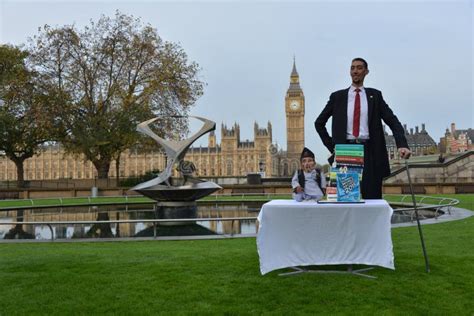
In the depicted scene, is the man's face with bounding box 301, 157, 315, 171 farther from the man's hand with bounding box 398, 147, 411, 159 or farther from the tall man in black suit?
the man's hand with bounding box 398, 147, 411, 159

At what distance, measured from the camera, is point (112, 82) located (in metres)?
31.5

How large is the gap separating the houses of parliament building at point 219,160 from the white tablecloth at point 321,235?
98.8m

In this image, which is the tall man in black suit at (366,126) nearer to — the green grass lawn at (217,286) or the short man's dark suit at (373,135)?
the short man's dark suit at (373,135)

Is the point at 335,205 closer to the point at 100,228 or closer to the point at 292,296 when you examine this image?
the point at 292,296

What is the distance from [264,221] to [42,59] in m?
29.5

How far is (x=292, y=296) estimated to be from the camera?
396 centimetres

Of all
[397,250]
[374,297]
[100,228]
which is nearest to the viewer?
[374,297]

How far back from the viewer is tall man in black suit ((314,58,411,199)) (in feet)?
15.2

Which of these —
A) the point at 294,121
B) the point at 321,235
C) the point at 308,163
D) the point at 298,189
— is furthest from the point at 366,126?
the point at 294,121

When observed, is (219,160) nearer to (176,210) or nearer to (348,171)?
(176,210)

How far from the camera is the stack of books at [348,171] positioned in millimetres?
4305

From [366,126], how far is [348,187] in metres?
0.72

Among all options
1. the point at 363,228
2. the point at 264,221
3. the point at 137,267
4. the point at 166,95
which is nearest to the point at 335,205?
the point at 363,228

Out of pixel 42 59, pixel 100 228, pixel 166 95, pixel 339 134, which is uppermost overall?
pixel 42 59
